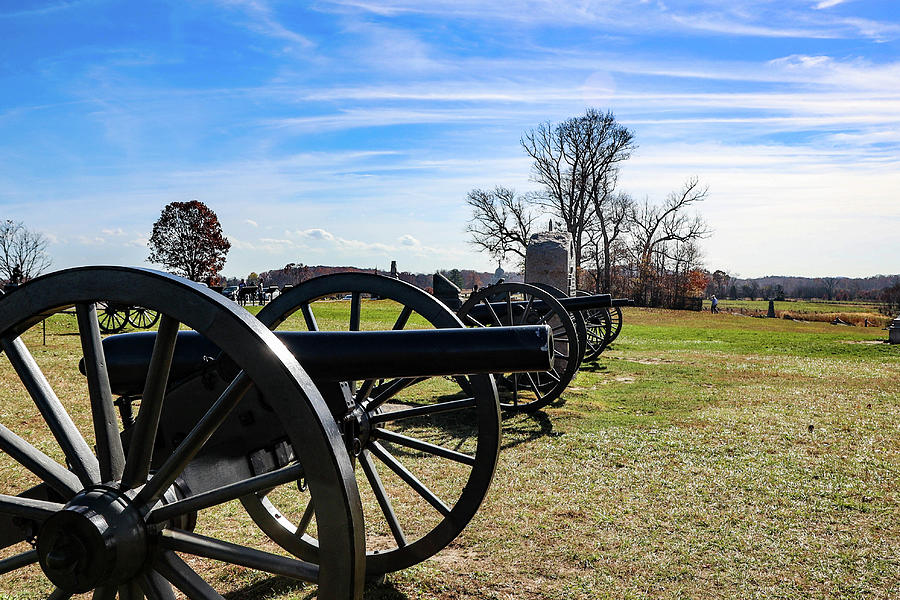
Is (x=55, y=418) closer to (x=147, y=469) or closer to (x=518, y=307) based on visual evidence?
(x=147, y=469)

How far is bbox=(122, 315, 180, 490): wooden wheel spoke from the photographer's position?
6.95 ft

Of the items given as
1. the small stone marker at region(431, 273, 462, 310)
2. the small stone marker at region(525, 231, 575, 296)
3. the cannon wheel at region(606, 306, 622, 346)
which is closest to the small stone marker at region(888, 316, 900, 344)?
the cannon wheel at region(606, 306, 622, 346)

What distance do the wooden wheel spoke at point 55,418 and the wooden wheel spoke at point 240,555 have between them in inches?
16.7

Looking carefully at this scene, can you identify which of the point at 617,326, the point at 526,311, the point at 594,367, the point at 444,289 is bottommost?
the point at 594,367

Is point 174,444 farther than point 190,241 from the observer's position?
No

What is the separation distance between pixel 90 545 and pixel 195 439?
0.45 m

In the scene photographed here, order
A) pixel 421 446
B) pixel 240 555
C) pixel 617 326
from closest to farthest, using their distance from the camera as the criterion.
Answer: pixel 240 555 < pixel 421 446 < pixel 617 326

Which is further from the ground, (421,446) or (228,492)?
(228,492)

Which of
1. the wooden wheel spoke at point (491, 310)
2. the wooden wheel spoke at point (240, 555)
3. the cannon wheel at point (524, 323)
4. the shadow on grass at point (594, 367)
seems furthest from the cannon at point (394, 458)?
the shadow on grass at point (594, 367)

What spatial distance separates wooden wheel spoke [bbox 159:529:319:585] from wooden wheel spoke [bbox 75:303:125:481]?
314 mm

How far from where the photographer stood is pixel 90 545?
6.89 feet

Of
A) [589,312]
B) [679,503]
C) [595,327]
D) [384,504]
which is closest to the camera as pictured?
[384,504]

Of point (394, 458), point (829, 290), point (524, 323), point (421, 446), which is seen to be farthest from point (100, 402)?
point (829, 290)

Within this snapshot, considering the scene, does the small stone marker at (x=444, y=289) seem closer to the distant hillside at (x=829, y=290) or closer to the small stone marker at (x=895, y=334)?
the small stone marker at (x=895, y=334)
